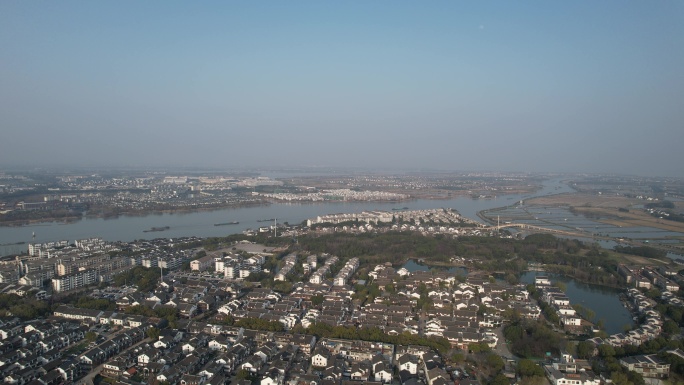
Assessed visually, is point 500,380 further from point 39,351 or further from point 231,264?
point 231,264

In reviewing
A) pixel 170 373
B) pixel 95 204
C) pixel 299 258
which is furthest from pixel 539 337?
pixel 95 204

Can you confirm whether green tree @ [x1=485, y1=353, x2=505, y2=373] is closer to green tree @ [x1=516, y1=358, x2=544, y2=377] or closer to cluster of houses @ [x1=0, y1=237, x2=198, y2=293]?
green tree @ [x1=516, y1=358, x2=544, y2=377]

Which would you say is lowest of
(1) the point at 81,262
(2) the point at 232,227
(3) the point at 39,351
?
(2) the point at 232,227

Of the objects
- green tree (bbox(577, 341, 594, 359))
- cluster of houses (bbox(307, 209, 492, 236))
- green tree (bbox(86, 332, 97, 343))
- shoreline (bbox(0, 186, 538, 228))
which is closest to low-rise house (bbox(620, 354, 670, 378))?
green tree (bbox(577, 341, 594, 359))

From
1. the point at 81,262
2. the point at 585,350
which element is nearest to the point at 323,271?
the point at 81,262

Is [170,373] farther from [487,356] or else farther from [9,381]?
[487,356]

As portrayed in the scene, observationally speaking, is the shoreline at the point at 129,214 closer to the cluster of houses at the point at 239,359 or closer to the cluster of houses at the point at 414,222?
the cluster of houses at the point at 414,222

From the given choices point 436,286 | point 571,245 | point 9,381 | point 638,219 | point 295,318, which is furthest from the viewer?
point 638,219

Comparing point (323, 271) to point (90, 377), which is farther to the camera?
point (323, 271)
